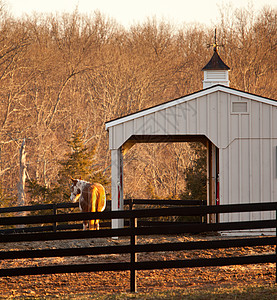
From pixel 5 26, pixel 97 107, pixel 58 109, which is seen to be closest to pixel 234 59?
pixel 97 107

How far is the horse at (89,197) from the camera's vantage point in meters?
14.8

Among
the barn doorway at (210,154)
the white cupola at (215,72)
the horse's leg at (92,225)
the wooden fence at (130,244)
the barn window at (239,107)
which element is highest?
the white cupola at (215,72)

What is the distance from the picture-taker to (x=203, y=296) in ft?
23.4

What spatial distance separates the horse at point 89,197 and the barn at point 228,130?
42 centimetres

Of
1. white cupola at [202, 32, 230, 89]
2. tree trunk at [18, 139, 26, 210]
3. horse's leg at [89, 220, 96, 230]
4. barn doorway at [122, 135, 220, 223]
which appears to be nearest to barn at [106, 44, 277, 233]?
horse's leg at [89, 220, 96, 230]

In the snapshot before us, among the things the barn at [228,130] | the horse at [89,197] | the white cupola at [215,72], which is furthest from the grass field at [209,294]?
the white cupola at [215,72]

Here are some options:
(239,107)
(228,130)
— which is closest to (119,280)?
(228,130)

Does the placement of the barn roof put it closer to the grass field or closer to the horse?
the horse

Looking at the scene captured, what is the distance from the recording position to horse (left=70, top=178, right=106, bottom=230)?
14766 millimetres

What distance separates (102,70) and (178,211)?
31223 mm

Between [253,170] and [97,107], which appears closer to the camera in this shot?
[253,170]

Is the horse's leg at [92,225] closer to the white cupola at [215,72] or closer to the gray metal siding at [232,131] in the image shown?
the gray metal siding at [232,131]

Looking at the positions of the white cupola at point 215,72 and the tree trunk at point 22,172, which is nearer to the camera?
the white cupola at point 215,72

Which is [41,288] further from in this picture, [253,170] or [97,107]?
[97,107]
